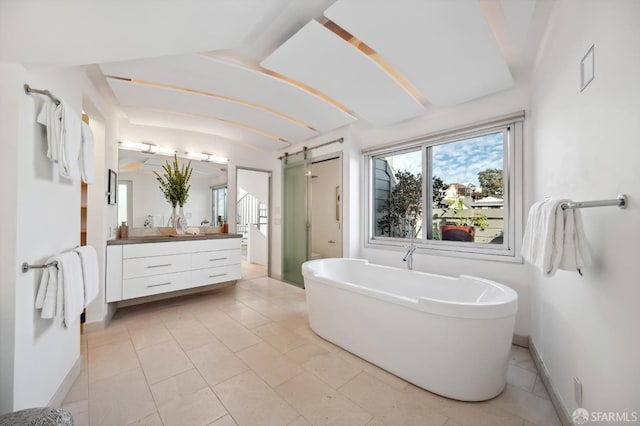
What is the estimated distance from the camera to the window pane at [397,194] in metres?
3.22

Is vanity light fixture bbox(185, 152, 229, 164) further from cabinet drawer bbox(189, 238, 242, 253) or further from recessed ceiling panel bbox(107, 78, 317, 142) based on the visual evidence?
cabinet drawer bbox(189, 238, 242, 253)

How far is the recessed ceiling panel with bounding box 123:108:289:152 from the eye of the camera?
314 cm

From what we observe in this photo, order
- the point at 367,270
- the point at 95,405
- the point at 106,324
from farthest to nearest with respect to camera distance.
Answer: the point at 367,270, the point at 106,324, the point at 95,405

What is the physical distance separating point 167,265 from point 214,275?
0.66 meters

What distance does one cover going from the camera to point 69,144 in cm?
149

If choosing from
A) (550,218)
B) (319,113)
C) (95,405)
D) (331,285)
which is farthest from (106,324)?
(550,218)

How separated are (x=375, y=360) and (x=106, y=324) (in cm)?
293

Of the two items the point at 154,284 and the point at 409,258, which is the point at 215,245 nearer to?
the point at 154,284

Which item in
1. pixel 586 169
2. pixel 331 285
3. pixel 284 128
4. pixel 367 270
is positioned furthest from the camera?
pixel 284 128

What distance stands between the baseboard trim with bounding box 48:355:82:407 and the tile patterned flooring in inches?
1.4

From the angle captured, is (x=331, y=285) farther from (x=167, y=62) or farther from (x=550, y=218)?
(x=167, y=62)

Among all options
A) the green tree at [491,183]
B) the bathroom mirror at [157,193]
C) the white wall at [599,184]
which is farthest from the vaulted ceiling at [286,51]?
the green tree at [491,183]

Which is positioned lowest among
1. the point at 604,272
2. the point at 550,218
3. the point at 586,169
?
the point at 604,272

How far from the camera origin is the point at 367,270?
3016 millimetres
